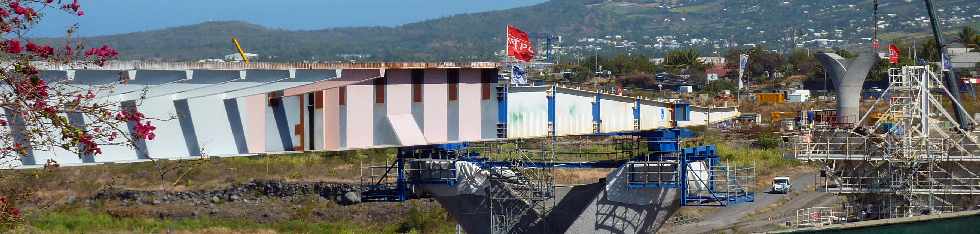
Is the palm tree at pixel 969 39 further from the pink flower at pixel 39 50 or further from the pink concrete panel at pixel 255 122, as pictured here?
the pink flower at pixel 39 50

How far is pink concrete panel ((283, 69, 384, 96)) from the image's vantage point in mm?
26328

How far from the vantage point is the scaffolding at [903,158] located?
29.5 meters

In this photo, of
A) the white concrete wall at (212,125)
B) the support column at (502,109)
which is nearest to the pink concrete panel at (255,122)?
the white concrete wall at (212,125)

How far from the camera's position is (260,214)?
50.9m

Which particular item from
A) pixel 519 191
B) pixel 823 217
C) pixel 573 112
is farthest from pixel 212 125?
pixel 823 217

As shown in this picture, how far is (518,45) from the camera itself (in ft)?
97.8

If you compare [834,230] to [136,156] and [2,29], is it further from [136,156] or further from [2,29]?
[2,29]

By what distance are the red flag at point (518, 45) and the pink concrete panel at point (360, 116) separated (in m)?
3.44

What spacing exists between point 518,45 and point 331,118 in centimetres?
474

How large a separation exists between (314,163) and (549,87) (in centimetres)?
3301

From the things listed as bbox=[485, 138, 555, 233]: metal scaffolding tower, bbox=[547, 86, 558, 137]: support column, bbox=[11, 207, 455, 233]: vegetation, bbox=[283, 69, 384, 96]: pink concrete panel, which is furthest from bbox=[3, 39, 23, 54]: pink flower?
bbox=[11, 207, 455, 233]: vegetation

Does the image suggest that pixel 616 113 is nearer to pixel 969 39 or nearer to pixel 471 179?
pixel 471 179

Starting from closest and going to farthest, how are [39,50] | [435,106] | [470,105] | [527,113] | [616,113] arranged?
[39,50] → [435,106] → [470,105] → [527,113] → [616,113]

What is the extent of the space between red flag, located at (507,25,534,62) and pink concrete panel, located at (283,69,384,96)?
3385 mm
